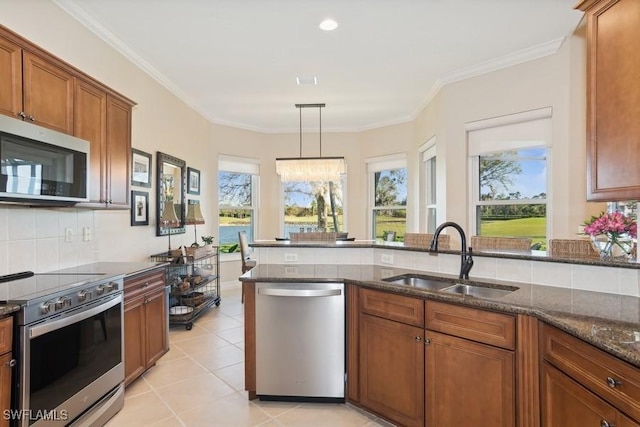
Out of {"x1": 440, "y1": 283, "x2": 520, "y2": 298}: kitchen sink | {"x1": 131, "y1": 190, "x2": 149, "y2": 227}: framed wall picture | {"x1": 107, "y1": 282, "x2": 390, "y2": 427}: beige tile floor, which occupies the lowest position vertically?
{"x1": 107, "y1": 282, "x2": 390, "y2": 427}: beige tile floor

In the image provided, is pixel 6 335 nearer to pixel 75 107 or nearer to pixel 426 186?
pixel 75 107

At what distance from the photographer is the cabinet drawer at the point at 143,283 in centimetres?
257

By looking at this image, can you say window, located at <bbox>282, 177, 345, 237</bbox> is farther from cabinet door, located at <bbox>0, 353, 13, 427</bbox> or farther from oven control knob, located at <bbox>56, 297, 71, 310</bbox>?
cabinet door, located at <bbox>0, 353, 13, 427</bbox>

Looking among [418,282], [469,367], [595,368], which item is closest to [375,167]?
[418,282]

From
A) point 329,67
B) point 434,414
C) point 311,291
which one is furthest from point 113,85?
point 434,414

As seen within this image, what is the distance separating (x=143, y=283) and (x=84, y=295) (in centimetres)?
72

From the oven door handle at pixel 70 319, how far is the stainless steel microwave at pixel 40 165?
0.69m

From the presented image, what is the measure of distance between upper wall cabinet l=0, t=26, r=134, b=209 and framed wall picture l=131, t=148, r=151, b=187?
1.71ft

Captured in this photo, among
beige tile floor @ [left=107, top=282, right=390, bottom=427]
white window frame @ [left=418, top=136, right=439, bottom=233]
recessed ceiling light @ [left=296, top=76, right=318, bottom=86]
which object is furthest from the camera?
white window frame @ [left=418, top=136, right=439, bottom=233]

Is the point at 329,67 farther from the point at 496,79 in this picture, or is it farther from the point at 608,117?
the point at 608,117

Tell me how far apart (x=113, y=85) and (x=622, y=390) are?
395cm

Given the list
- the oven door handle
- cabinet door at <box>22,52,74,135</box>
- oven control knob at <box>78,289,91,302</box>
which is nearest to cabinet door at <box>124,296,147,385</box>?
the oven door handle

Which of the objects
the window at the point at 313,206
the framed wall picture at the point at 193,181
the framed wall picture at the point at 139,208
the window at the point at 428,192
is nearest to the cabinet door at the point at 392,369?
the framed wall picture at the point at 139,208

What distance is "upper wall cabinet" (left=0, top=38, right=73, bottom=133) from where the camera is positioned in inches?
75.9
